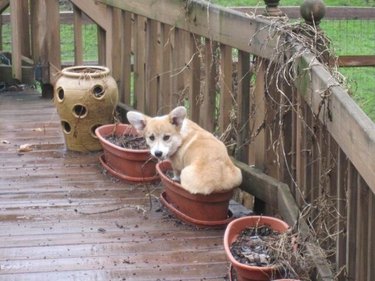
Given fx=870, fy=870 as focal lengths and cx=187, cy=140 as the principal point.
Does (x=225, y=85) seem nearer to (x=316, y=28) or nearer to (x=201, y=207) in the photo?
(x=201, y=207)

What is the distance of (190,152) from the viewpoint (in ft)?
16.0

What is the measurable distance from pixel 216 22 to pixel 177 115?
68 cm

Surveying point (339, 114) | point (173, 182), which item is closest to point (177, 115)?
point (173, 182)

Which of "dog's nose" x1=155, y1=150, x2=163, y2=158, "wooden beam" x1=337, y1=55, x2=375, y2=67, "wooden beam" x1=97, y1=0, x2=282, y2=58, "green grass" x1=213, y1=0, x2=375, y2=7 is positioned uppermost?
"wooden beam" x1=97, y1=0, x2=282, y2=58

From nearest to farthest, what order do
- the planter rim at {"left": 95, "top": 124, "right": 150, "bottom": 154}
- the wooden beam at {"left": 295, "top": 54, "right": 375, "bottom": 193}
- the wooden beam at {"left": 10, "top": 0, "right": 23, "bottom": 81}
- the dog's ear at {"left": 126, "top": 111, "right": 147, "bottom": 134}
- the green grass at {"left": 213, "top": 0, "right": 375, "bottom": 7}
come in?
the wooden beam at {"left": 295, "top": 54, "right": 375, "bottom": 193}
the dog's ear at {"left": 126, "top": 111, "right": 147, "bottom": 134}
the planter rim at {"left": 95, "top": 124, "right": 150, "bottom": 154}
the wooden beam at {"left": 10, "top": 0, "right": 23, "bottom": 81}
the green grass at {"left": 213, "top": 0, "right": 375, "bottom": 7}

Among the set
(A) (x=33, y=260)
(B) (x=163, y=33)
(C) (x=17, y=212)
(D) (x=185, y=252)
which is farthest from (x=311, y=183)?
(B) (x=163, y=33)

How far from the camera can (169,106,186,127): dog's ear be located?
16.0 feet

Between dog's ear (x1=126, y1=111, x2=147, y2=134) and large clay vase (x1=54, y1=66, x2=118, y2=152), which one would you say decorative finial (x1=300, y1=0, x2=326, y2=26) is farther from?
large clay vase (x1=54, y1=66, x2=118, y2=152)

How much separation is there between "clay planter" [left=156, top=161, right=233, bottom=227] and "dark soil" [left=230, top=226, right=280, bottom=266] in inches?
21.4

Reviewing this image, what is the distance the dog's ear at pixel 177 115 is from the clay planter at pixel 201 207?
0.33m

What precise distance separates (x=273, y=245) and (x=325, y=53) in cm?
104

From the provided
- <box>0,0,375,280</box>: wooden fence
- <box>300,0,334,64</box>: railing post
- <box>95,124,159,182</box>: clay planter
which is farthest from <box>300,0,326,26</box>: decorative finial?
<box>95,124,159,182</box>: clay planter

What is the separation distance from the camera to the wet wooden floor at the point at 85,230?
4.27m

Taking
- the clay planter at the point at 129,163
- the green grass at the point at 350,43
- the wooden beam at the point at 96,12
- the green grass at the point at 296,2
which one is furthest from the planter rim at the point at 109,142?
the green grass at the point at 296,2
